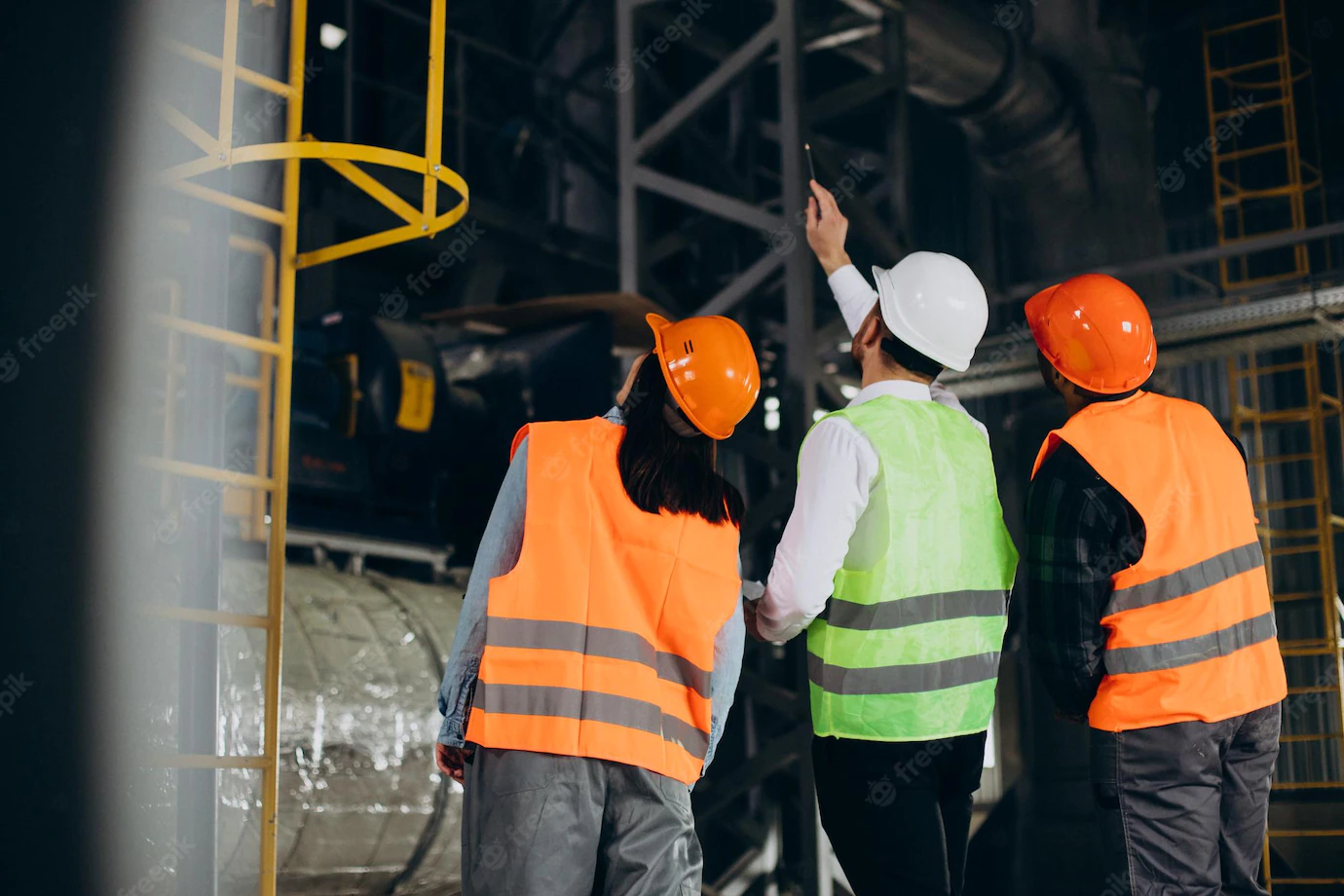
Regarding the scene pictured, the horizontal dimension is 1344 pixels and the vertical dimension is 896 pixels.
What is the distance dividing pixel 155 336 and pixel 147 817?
0.78 metres

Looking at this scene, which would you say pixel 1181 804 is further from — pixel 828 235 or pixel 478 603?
pixel 828 235

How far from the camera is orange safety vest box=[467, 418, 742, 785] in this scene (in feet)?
9.93

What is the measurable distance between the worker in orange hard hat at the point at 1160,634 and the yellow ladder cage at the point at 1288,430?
721 centimetres

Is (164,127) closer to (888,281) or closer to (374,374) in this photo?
(888,281)

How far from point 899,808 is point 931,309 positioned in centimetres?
131

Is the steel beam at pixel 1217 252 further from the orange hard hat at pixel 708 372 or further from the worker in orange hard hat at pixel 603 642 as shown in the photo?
the worker in orange hard hat at pixel 603 642

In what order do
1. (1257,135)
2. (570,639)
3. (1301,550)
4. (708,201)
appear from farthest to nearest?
1. (1257,135)
2. (1301,550)
3. (708,201)
4. (570,639)

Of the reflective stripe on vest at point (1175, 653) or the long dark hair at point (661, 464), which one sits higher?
the long dark hair at point (661, 464)

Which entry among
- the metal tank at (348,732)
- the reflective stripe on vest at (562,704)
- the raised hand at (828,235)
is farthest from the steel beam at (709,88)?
the reflective stripe on vest at (562,704)

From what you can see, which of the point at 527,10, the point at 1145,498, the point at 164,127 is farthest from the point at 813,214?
the point at 527,10

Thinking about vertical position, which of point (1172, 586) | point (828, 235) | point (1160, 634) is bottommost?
point (1160, 634)

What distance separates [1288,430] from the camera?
12938mm

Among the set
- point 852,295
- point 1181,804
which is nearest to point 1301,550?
point 852,295

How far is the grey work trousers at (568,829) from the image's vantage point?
2.93 metres
